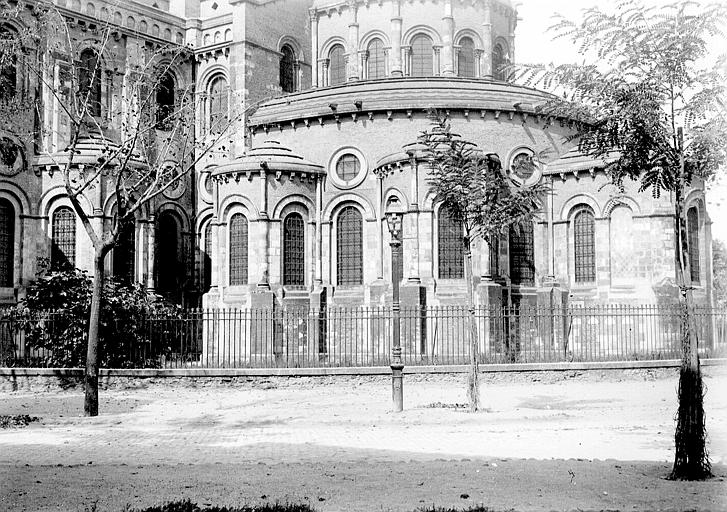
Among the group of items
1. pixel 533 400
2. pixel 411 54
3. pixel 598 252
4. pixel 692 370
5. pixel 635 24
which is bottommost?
pixel 533 400

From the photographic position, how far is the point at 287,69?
38.5 m

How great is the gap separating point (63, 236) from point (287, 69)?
13.2 m

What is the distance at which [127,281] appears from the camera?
31.3 m

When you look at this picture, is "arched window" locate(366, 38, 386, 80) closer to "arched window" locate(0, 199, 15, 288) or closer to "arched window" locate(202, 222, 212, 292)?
"arched window" locate(202, 222, 212, 292)

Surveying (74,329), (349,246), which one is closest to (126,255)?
(349,246)

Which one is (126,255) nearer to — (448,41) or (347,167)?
(347,167)

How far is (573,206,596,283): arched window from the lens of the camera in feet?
100

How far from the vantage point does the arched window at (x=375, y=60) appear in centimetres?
3612

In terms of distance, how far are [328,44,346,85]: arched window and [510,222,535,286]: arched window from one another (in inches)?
449

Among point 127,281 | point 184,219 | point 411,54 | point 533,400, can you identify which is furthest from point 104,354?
point 411,54

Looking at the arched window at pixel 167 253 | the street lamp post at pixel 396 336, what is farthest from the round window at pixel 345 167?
the street lamp post at pixel 396 336

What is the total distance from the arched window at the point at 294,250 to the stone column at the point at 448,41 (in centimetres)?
960

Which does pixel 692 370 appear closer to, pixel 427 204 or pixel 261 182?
pixel 427 204

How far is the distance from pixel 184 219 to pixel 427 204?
42.0 feet
